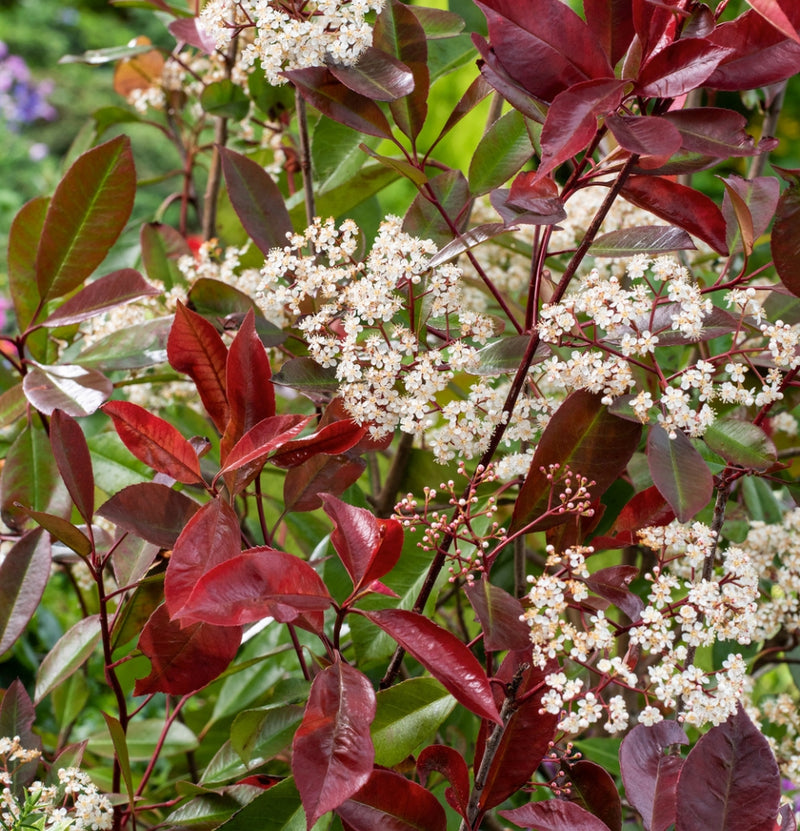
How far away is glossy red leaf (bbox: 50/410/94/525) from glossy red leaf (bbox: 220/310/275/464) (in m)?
0.10

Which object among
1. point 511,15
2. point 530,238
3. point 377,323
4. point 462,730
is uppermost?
point 511,15

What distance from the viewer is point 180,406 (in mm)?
973

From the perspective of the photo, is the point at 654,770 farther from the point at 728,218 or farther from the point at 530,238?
the point at 530,238

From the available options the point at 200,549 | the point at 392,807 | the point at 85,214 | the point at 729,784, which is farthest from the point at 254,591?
the point at 85,214

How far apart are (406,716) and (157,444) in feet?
0.73

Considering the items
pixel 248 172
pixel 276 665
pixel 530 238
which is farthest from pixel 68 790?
pixel 530 238

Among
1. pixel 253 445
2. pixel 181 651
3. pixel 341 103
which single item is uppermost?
pixel 341 103

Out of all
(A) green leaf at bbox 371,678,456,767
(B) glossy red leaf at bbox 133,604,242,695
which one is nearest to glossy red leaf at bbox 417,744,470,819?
(A) green leaf at bbox 371,678,456,767

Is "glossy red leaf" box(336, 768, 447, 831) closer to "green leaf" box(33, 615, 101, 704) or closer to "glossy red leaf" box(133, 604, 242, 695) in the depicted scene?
"glossy red leaf" box(133, 604, 242, 695)

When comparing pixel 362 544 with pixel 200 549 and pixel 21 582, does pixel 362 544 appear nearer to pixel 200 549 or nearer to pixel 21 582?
pixel 200 549

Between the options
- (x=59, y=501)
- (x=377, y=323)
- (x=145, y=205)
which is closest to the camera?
(x=377, y=323)

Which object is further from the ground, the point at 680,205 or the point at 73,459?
the point at 680,205

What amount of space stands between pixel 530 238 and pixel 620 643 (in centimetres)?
42

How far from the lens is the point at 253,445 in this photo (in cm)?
49
